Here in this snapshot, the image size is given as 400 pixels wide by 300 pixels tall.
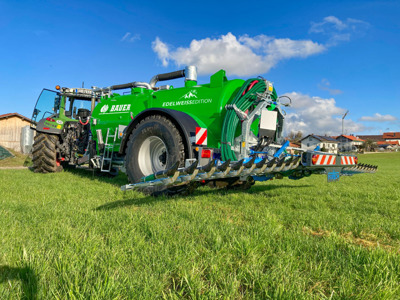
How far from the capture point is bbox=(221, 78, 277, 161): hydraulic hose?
4.69 meters

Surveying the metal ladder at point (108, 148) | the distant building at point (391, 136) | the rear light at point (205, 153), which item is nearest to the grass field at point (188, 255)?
the rear light at point (205, 153)

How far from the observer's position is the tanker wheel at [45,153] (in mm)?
7926

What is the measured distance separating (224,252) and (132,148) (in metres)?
3.32

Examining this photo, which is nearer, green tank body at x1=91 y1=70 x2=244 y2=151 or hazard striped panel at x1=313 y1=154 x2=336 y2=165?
hazard striped panel at x1=313 y1=154 x2=336 y2=165

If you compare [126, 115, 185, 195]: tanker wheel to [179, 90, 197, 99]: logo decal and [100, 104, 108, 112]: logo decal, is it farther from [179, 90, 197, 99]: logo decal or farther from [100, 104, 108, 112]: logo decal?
[100, 104, 108, 112]: logo decal

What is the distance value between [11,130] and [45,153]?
19.4m

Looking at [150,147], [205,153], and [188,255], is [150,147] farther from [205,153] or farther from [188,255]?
[188,255]

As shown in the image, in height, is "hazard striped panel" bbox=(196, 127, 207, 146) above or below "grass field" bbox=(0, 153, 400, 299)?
above

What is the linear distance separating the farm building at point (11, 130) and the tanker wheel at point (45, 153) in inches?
710

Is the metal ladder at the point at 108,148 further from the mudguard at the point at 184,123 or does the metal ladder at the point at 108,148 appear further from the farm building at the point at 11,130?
the farm building at the point at 11,130

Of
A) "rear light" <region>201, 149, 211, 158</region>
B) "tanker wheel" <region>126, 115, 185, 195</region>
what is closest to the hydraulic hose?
"rear light" <region>201, 149, 211, 158</region>

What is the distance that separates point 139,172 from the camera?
494 cm

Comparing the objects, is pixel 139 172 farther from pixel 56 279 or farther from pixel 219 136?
pixel 56 279

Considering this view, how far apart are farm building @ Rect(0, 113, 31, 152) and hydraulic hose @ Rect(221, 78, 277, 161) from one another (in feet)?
78.5
